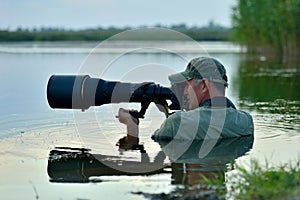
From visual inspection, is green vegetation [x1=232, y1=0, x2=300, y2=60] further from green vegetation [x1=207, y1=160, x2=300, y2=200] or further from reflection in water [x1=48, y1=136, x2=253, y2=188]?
green vegetation [x1=207, y1=160, x2=300, y2=200]

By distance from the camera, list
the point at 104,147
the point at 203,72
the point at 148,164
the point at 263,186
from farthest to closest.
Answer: the point at 104,147 → the point at 203,72 → the point at 148,164 → the point at 263,186

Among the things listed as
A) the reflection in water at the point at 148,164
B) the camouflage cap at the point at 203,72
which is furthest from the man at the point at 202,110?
the reflection in water at the point at 148,164

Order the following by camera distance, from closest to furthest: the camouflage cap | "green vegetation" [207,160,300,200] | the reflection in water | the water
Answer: "green vegetation" [207,160,300,200] < the water < the reflection in water < the camouflage cap

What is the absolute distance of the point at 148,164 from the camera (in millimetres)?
6754

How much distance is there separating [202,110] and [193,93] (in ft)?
0.80

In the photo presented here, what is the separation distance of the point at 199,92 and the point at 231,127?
0.54m

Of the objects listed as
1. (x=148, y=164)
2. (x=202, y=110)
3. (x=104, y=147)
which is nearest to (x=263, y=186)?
(x=148, y=164)

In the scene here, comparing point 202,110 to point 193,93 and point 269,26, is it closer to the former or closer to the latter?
point 193,93

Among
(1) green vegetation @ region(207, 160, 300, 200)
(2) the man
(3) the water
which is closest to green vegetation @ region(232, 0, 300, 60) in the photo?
(3) the water

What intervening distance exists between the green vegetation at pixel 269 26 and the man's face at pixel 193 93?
2444 cm

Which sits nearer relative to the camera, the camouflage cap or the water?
the water

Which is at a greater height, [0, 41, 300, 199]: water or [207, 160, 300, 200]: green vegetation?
[207, 160, 300, 200]: green vegetation

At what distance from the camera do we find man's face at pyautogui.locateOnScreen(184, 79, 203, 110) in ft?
24.4

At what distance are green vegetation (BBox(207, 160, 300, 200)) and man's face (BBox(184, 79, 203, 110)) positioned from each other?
5.71ft
